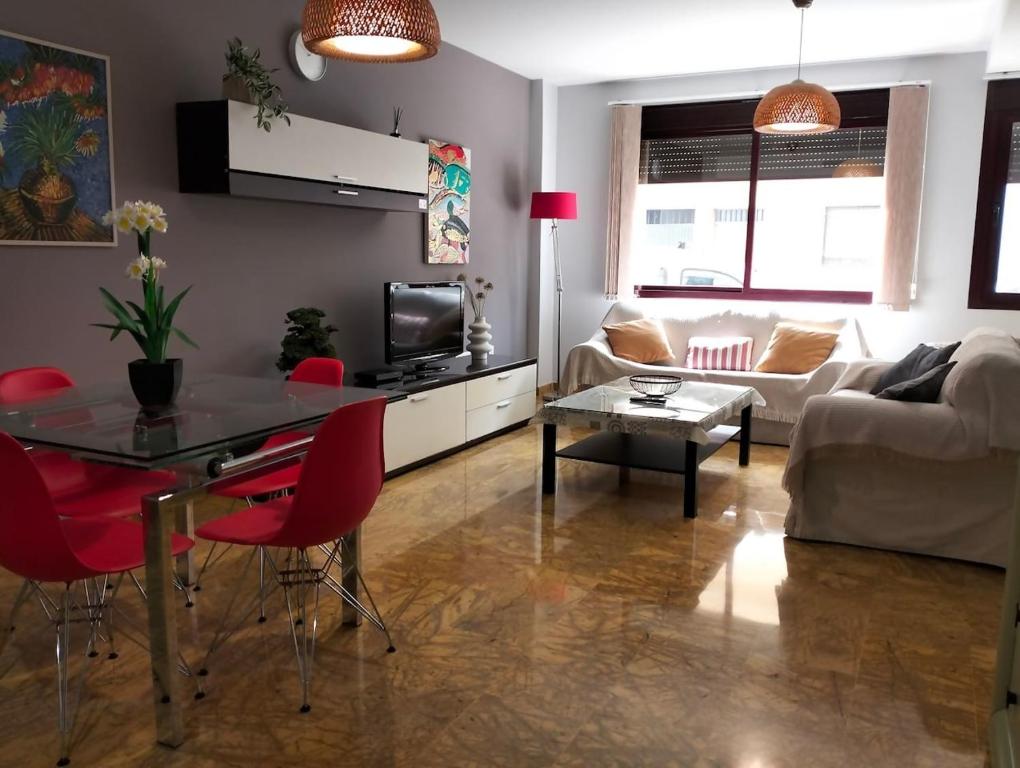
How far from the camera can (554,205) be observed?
664 cm

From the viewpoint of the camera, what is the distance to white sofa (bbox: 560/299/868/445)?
18.7 feet

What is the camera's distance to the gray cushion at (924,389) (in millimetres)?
3736

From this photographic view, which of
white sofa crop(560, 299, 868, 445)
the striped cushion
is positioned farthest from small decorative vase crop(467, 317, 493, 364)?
the striped cushion

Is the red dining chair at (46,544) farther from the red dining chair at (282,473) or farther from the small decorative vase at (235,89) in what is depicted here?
the small decorative vase at (235,89)

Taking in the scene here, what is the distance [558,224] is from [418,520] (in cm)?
410

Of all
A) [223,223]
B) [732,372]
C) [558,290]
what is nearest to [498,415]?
[732,372]

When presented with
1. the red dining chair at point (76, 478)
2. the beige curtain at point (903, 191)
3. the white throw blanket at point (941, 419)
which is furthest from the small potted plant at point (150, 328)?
the beige curtain at point (903, 191)

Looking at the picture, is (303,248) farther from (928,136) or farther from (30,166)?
(928,136)

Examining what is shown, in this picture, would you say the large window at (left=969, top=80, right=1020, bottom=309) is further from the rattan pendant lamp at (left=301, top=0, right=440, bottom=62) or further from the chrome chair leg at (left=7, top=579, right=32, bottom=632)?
the chrome chair leg at (left=7, top=579, right=32, bottom=632)

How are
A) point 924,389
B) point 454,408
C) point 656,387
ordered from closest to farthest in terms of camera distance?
1. point 924,389
2. point 656,387
3. point 454,408

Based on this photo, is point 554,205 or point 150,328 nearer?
point 150,328

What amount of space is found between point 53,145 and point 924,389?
379cm

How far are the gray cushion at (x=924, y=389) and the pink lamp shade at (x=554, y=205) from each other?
3411 millimetres

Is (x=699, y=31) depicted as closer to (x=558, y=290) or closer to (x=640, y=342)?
(x=640, y=342)
